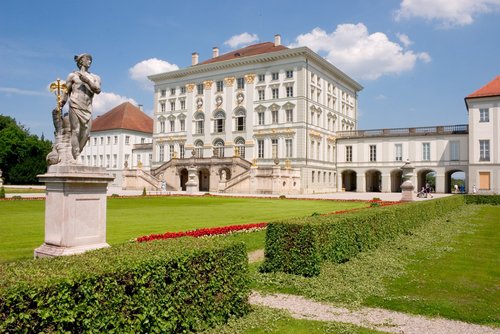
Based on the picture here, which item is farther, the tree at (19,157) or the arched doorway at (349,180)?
the tree at (19,157)

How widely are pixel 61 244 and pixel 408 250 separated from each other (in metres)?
8.83

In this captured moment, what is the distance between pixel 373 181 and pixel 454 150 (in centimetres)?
1349

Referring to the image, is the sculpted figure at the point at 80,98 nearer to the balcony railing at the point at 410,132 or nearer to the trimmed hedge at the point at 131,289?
the trimmed hedge at the point at 131,289

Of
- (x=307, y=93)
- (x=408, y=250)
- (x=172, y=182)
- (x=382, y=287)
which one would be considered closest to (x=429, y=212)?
(x=408, y=250)

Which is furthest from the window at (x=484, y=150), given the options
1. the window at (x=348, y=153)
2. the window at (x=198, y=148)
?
the window at (x=198, y=148)

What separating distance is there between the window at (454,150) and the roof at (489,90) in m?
6.33

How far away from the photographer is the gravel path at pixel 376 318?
584cm

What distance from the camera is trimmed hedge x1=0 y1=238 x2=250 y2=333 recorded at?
11.8ft

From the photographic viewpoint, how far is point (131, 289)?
4.48 m

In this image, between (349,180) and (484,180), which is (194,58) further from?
(484,180)

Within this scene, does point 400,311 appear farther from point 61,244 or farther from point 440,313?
point 61,244

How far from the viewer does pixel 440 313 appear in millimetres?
6465

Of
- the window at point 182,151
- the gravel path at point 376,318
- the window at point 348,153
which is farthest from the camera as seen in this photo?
the window at point 182,151

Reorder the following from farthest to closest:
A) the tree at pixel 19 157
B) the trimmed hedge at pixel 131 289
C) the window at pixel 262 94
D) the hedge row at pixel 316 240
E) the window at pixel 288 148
Result: the tree at pixel 19 157 < the window at pixel 262 94 < the window at pixel 288 148 < the hedge row at pixel 316 240 < the trimmed hedge at pixel 131 289
